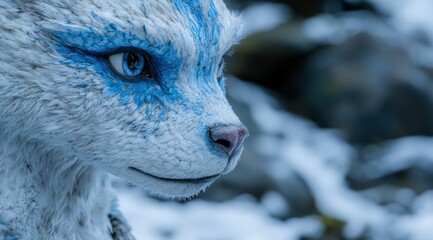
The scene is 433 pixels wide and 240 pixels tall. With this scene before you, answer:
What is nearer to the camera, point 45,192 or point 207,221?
point 45,192

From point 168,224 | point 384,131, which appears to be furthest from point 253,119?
point 168,224

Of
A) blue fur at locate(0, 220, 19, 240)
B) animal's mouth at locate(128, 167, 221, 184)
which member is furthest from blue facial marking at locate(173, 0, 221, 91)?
blue fur at locate(0, 220, 19, 240)

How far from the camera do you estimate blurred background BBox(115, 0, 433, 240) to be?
2998 mm

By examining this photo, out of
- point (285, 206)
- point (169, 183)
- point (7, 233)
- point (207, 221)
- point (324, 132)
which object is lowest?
point (7, 233)

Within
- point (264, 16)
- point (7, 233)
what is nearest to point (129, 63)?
point (7, 233)

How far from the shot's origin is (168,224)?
2848 mm

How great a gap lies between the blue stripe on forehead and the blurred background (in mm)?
1774

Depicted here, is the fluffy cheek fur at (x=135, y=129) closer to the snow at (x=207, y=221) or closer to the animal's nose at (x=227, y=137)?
the animal's nose at (x=227, y=137)

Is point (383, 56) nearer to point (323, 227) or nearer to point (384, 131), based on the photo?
point (384, 131)

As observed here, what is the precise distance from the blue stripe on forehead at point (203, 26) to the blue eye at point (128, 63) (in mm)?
68

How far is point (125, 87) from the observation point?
954 mm

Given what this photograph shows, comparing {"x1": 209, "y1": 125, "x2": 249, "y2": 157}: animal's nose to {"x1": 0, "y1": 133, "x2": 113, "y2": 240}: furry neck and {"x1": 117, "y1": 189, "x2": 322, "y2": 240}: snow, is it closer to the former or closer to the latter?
{"x1": 0, "y1": 133, "x2": 113, "y2": 240}: furry neck

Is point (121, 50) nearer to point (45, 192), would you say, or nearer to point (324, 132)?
point (45, 192)

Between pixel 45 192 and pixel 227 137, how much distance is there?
232 mm
